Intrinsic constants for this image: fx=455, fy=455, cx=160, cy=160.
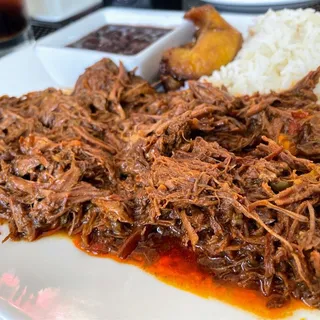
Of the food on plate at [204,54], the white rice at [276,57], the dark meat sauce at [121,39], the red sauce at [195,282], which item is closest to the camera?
the red sauce at [195,282]

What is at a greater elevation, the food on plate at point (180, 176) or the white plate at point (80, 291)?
the food on plate at point (180, 176)

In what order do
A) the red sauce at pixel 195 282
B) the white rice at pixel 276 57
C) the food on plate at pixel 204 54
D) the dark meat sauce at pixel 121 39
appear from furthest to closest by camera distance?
the dark meat sauce at pixel 121 39 → the food on plate at pixel 204 54 → the white rice at pixel 276 57 → the red sauce at pixel 195 282

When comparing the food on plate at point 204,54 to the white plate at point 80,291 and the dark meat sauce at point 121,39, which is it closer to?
the dark meat sauce at point 121,39

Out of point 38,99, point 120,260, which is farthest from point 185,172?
point 38,99

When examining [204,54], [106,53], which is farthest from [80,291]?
[204,54]

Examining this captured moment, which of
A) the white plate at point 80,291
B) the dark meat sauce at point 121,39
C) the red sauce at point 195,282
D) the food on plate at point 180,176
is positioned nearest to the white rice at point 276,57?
the food on plate at point 180,176

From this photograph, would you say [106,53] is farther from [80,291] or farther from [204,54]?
[80,291]
